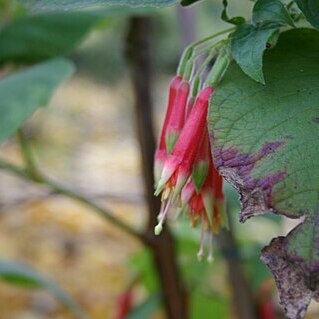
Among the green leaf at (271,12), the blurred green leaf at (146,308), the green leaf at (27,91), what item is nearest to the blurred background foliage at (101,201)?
the blurred green leaf at (146,308)

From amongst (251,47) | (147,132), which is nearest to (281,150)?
(251,47)

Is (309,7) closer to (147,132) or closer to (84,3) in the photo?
(84,3)

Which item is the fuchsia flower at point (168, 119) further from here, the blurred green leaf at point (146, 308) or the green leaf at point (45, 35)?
the blurred green leaf at point (146, 308)

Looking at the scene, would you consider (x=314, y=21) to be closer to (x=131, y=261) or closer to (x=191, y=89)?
(x=191, y=89)

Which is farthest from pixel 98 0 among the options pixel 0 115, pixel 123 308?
pixel 123 308

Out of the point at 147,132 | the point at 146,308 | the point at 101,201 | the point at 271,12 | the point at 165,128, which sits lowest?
the point at 101,201

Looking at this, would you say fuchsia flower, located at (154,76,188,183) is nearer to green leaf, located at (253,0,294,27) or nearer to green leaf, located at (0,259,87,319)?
green leaf, located at (253,0,294,27)
